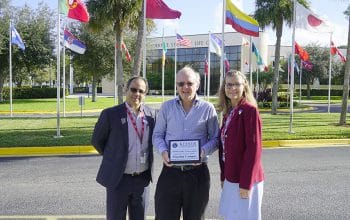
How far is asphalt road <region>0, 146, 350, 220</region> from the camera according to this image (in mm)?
5820

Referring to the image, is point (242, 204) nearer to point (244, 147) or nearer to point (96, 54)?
point (244, 147)

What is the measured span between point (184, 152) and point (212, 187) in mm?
3897

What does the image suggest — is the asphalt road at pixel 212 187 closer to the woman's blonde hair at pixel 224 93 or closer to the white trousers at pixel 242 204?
the white trousers at pixel 242 204

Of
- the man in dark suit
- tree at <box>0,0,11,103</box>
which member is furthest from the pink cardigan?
tree at <box>0,0,11,103</box>


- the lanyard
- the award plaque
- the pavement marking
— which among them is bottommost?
the pavement marking

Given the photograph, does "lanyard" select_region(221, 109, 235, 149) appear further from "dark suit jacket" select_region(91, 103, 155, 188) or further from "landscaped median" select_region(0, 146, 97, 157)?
"landscaped median" select_region(0, 146, 97, 157)

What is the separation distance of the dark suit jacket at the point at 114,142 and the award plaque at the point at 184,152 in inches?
17.7

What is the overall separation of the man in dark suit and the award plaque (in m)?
0.45

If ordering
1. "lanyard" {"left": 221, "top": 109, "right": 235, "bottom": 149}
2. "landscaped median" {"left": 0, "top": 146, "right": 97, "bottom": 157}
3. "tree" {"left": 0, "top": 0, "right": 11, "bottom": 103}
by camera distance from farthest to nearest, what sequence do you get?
"tree" {"left": 0, "top": 0, "right": 11, "bottom": 103}
"landscaped median" {"left": 0, "top": 146, "right": 97, "bottom": 157}
"lanyard" {"left": 221, "top": 109, "right": 235, "bottom": 149}

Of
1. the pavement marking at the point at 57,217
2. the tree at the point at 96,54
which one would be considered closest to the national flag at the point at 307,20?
the pavement marking at the point at 57,217

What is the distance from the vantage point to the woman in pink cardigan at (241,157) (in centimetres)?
338

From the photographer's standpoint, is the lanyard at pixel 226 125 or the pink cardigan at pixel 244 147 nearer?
the pink cardigan at pixel 244 147

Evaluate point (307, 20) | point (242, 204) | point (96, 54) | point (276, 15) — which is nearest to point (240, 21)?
point (307, 20)

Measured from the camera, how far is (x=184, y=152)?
11.8 ft
